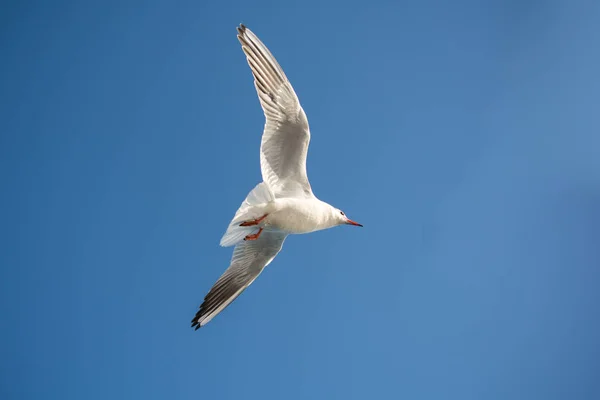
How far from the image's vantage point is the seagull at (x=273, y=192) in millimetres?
2121

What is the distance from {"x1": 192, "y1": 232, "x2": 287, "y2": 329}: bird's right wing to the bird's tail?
331mm

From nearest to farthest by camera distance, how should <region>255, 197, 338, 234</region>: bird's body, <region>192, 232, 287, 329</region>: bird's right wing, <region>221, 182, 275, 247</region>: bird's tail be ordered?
<region>221, 182, 275, 247</region>: bird's tail
<region>255, 197, 338, 234</region>: bird's body
<region>192, 232, 287, 329</region>: bird's right wing

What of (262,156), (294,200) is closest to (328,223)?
(294,200)

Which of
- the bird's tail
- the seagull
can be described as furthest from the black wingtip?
the bird's tail

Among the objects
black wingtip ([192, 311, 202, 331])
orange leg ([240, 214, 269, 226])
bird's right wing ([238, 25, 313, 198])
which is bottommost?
black wingtip ([192, 311, 202, 331])

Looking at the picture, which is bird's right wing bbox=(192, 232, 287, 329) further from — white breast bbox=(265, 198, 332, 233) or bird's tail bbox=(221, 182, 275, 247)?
bird's tail bbox=(221, 182, 275, 247)

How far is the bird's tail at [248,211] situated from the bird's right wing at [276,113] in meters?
0.21

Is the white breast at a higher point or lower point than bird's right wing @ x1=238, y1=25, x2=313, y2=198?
lower

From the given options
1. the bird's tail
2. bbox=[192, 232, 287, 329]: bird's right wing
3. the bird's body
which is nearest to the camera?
the bird's tail

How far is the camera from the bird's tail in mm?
2053

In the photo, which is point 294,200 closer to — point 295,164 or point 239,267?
point 295,164

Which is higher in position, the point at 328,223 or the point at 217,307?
the point at 328,223

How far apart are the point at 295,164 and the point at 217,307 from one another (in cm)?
67

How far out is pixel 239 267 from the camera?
2.52 m
